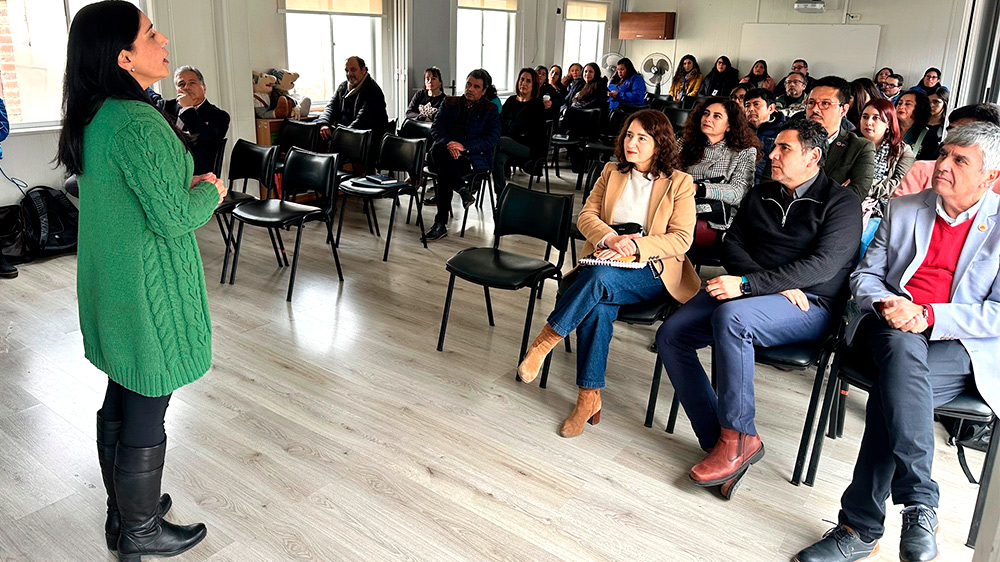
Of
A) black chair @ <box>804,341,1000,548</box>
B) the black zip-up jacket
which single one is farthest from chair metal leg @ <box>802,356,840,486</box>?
the black zip-up jacket

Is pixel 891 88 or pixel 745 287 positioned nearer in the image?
pixel 745 287

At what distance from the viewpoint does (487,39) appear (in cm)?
1013

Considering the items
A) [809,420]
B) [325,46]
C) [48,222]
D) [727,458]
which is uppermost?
[325,46]

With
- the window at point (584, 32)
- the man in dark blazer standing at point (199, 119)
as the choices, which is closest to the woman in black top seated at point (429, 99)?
the man in dark blazer standing at point (199, 119)

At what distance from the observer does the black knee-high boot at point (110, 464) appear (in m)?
2.04

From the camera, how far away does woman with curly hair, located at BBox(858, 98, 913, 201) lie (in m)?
3.70

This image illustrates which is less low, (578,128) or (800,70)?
(800,70)

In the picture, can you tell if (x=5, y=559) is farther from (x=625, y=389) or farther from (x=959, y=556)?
(x=959, y=556)

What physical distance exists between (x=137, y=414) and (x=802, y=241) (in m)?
2.26

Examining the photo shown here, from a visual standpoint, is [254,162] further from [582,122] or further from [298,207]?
[582,122]

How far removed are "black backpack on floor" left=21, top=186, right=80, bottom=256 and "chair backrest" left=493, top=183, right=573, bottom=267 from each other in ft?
10.1

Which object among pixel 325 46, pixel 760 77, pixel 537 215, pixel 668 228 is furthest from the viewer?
pixel 760 77

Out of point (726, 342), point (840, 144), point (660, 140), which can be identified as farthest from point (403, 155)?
Result: point (726, 342)

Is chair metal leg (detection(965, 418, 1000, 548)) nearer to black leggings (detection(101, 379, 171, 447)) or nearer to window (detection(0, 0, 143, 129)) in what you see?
black leggings (detection(101, 379, 171, 447))
